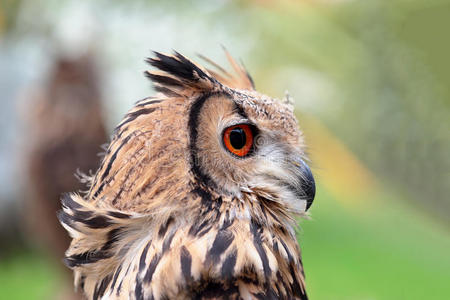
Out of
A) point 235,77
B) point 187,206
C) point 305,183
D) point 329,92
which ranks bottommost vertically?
point 187,206

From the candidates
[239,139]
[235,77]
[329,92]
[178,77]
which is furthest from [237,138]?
[329,92]

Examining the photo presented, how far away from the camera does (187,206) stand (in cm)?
159

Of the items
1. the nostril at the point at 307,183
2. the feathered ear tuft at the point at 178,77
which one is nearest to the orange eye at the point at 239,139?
the feathered ear tuft at the point at 178,77

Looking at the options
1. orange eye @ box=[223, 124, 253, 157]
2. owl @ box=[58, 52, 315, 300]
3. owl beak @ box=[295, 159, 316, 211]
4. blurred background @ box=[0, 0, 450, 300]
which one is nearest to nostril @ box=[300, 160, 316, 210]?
owl beak @ box=[295, 159, 316, 211]

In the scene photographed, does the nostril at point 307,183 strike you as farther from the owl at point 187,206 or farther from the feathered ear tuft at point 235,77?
the feathered ear tuft at point 235,77

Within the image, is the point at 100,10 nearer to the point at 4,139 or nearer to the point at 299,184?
the point at 4,139

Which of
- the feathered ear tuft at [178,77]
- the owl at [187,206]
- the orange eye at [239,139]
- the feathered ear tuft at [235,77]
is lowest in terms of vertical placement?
the owl at [187,206]

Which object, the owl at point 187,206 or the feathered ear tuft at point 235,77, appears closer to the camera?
the owl at point 187,206

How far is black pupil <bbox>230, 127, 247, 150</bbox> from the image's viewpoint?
5.58 feet

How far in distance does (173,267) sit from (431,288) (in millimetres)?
5533

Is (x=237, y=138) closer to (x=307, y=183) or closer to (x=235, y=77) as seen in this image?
(x=307, y=183)

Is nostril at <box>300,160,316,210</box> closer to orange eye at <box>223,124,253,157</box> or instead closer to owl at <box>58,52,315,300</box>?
owl at <box>58,52,315,300</box>

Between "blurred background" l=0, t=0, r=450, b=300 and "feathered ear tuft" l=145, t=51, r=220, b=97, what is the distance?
3.08 meters

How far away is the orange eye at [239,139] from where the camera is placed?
1691 mm
